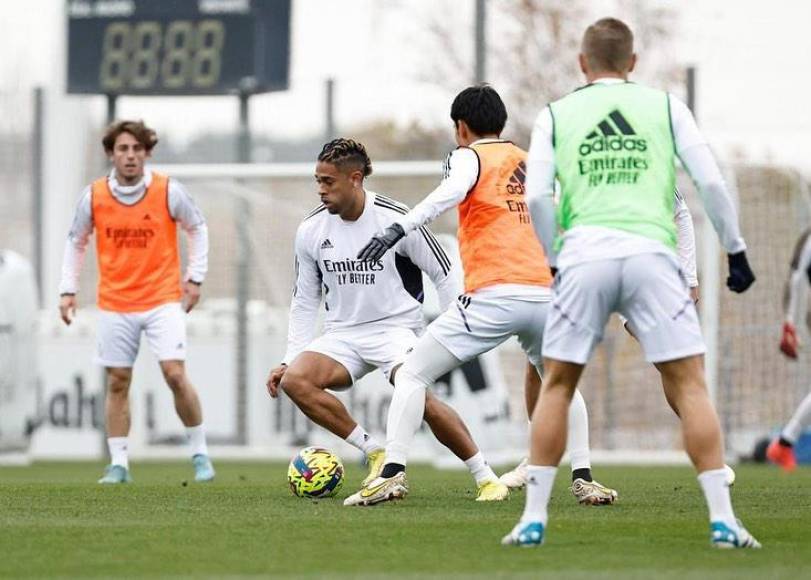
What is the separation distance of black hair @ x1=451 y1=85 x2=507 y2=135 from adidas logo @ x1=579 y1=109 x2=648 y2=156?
2.25 meters

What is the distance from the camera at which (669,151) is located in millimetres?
7863

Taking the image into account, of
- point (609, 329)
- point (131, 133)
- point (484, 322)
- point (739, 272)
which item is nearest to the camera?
point (739, 272)

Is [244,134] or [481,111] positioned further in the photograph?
[244,134]

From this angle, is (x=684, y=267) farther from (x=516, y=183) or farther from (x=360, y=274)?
(x=360, y=274)

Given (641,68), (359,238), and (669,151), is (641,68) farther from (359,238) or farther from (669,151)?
(669,151)

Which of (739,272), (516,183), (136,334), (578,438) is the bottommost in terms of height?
(578,438)

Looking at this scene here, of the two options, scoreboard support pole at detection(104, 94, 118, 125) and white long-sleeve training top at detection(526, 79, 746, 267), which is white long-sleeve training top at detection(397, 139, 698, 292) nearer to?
white long-sleeve training top at detection(526, 79, 746, 267)

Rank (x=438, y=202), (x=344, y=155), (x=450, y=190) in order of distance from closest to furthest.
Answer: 1. (x=438, y=202)
2. (x=450, y=190)
3. (x=344, y=155)

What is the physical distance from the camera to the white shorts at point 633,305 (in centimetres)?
768

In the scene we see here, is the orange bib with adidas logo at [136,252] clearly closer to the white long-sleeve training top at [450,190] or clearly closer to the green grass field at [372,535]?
the green grass field at [372,535]

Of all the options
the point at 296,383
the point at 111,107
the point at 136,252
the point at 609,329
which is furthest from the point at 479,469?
the point at 111,107

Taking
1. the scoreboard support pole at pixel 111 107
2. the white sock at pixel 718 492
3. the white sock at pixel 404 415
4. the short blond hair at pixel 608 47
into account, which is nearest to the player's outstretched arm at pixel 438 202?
the white sock at pixel 404 415

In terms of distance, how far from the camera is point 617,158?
25.5ft

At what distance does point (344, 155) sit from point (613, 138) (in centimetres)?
306
